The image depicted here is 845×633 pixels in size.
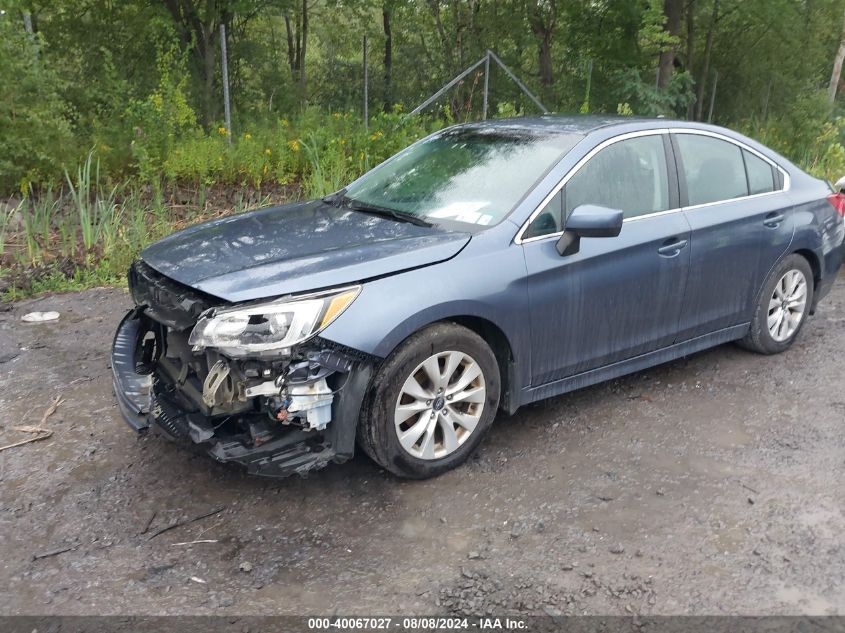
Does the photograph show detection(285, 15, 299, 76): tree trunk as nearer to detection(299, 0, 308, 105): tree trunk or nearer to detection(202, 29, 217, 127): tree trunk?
detection(299, 0, 308, 105): tree trunk

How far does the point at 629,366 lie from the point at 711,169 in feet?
4.55

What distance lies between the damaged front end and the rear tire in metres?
3.05

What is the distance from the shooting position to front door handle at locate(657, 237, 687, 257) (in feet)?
13.9

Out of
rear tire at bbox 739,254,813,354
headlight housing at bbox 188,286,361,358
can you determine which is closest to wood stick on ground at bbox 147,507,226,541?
headlight housing at bbox 188,286,361,358

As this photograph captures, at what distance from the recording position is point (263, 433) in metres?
3.19

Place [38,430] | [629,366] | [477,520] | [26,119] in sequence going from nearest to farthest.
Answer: [477,520] → [38,430] → [629,366] → [26,119]

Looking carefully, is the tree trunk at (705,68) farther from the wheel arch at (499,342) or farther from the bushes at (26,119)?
the wheel arch at (499,342)

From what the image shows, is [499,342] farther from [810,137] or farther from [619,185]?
[810,137]

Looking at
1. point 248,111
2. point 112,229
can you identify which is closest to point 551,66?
point 248,111

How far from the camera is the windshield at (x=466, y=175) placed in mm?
3945

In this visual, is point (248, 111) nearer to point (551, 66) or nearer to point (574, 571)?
point (551, 66)

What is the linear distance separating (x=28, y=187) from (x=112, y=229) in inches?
62.9

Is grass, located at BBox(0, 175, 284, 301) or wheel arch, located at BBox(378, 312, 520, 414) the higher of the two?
wheel arch, located at BBox(378, 312, 520, 414)

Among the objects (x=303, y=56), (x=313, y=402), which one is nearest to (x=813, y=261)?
(x=313, y=402)
